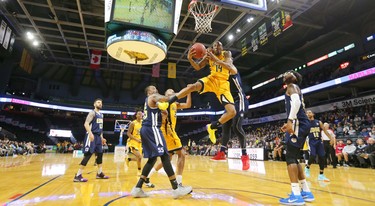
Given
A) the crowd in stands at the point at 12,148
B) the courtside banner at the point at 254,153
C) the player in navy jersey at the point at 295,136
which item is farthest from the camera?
the crowd in stands at the point at 12,148

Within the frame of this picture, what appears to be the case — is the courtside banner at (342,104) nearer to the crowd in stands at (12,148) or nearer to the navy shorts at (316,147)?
the navy shorts at (316,147)

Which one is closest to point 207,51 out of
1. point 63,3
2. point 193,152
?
point 63,3

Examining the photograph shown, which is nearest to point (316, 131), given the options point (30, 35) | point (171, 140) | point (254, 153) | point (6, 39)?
point (171, 140)

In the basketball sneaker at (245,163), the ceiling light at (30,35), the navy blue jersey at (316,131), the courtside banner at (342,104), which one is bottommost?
the basketball sneaker at (245,163)

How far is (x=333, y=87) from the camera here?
16.7 metres

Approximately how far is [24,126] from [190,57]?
29872 mm

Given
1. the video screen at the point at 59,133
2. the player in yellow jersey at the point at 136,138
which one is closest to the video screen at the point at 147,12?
the player in yellow jersey at the point at 136,138

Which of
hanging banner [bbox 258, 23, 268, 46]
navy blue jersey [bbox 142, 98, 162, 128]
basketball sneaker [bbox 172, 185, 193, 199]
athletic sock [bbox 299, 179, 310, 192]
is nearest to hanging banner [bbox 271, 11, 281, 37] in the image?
hanging banner [bbox 258, 23, 268, 46]

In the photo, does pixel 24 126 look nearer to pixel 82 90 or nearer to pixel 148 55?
pixel 82 90

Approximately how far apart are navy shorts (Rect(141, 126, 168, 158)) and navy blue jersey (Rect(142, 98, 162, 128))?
7cm

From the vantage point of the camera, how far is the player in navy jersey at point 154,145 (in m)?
3.58

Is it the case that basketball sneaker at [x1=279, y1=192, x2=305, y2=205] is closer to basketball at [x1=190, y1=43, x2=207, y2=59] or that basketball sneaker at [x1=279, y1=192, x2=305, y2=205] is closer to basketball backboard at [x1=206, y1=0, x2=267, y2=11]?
basketball at [x1=190, y1=43, x2=207, y2=59]

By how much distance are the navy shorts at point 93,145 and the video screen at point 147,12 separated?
4835 mm

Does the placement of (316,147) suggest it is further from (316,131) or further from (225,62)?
(225,62)
